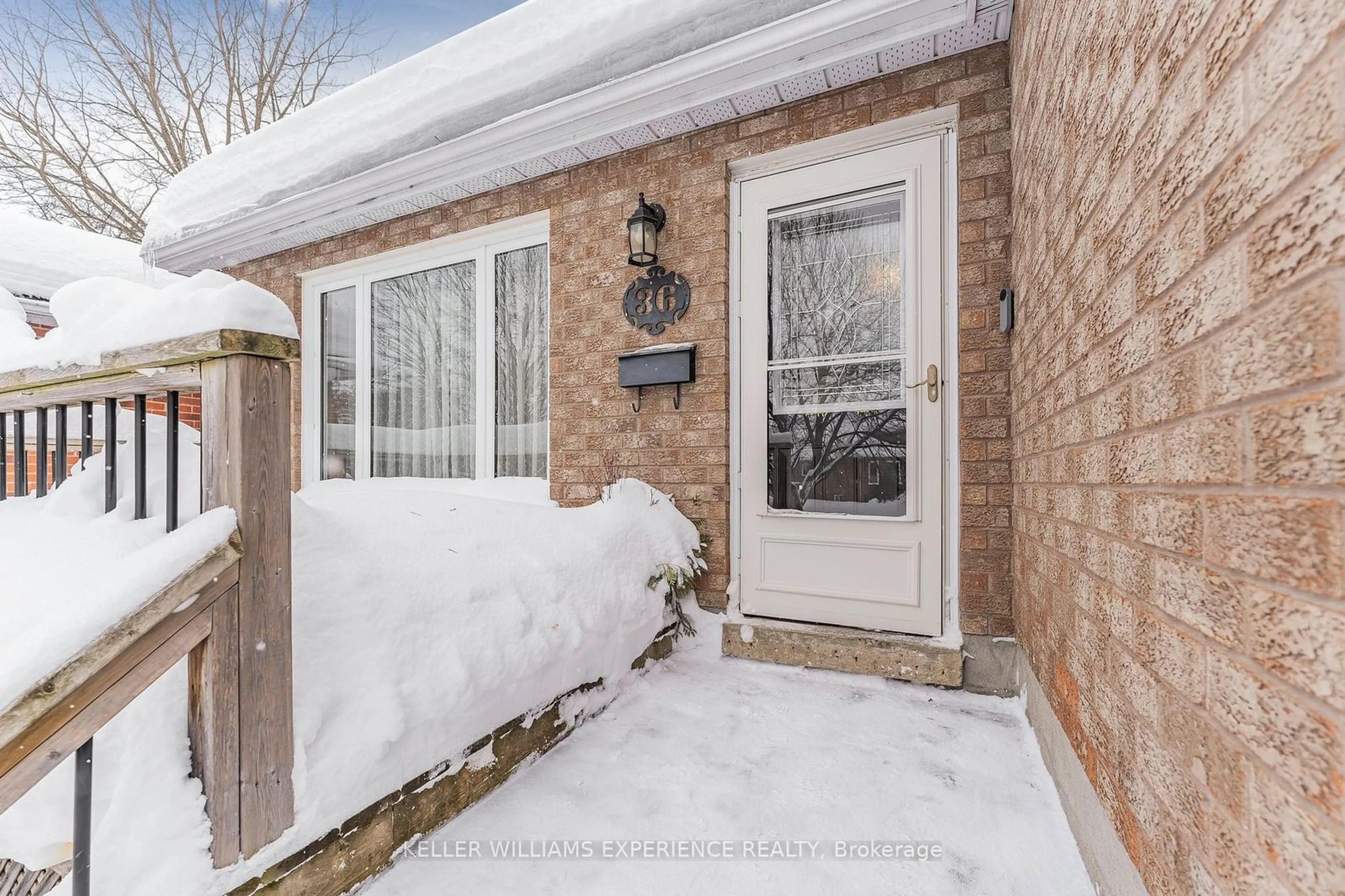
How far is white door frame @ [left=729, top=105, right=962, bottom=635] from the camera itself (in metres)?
2.27

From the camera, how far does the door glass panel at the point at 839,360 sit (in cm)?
241

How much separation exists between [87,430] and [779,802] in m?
1.97

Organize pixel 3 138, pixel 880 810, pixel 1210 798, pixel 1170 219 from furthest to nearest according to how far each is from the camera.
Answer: pixel 3 138 → pixel 880 810 → pixel 1170 219 → pixel 1210 798

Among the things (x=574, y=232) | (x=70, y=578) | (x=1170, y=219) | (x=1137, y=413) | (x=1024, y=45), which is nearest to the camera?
(x=1170, y=219)

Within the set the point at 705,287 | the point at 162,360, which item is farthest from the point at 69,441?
the point at 705,287

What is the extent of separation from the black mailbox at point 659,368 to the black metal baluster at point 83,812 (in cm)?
221

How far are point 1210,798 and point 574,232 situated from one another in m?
3.14

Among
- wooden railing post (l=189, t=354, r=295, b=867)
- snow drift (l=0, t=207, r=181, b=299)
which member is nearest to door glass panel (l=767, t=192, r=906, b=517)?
wooden railing post (l=189, t=354, r=295, b=867)

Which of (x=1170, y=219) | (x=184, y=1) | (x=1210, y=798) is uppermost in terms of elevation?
(x=184, y=1)

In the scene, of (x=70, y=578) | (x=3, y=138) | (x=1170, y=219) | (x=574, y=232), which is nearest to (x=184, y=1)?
(x=3, y=138)

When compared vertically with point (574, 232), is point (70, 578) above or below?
below

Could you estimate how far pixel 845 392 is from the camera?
2.49 m

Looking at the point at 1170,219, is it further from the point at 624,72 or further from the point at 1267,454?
the point at 624,72

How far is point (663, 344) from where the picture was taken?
2799 mm
